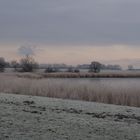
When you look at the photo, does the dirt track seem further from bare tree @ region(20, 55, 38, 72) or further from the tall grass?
bare tree @ region(20, 55, 38, 72)

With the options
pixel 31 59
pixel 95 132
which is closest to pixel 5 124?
pixel 95 132

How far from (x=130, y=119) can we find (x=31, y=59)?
58.5 meters

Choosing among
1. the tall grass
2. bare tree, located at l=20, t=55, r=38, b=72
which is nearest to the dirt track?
the tall grass

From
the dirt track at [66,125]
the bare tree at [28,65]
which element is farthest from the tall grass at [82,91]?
the bare tree at [28,65]

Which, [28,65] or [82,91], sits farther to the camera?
[28,65]

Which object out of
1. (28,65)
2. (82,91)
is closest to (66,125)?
(82,91)

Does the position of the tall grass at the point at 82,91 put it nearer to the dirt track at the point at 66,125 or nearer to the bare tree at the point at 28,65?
the dirt track at the point at 66,125

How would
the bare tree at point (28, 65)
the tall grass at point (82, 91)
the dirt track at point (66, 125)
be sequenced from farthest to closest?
the bare tree at point (28, 65), the tall grass at point (82, 91), the dirt track at point (66, 125)

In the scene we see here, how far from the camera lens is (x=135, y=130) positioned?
8016mm

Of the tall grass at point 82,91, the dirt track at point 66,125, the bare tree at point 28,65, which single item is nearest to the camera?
the dirt track at point 66,125

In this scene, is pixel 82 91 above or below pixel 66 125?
above

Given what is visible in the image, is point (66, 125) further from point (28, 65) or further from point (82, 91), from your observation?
point (28, 65)

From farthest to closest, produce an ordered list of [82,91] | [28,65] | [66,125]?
[28,65], [82,91], [66,125]

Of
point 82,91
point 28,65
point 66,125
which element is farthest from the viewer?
point 28,65
